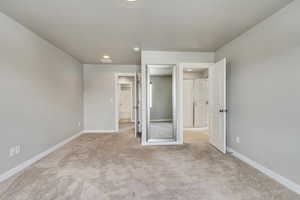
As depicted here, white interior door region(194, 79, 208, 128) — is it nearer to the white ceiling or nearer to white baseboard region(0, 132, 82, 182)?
the white ceiling

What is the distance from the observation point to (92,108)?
5.27m

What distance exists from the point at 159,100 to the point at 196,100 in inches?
89.1

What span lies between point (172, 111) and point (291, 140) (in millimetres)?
2421

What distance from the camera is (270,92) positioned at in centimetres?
225

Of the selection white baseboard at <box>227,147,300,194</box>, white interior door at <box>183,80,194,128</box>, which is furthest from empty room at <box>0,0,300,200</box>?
white interior door at <box>183,80,194,128</box>

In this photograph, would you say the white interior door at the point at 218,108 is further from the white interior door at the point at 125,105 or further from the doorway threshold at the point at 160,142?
the white interior door at the point at 125,105

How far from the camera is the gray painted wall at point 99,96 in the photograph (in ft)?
17.2

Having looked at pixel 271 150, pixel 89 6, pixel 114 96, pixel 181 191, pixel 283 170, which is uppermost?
pixel 89 6

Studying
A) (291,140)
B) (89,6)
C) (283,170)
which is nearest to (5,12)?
(89,6)

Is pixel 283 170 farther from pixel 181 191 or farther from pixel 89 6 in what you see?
pixel 89 6

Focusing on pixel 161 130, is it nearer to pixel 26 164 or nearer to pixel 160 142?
pixel 160 142

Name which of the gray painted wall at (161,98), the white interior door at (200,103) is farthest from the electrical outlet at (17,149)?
the white interior door at (200,103)

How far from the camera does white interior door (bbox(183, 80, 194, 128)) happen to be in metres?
5.81

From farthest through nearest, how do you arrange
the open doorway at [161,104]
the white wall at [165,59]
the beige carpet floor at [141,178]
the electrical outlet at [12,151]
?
the open doorway at [161,104] → the white wall at [165,59] → the electrical outlet at [12,151] → the beige carpet floor at [141,178]
